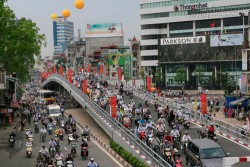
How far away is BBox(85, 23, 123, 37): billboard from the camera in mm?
177000

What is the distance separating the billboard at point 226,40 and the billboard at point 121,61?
1323 inches

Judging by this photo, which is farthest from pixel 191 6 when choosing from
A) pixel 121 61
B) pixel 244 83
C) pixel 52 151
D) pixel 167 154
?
pixel 167 154

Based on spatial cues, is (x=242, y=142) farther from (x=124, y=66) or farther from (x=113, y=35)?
(x=113, y=35)

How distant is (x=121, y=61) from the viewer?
122812 millimetres

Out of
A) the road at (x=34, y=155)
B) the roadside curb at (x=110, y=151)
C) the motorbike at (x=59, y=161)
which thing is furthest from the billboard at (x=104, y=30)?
the motorbike at (x=59, y=161)

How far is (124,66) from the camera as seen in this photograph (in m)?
124

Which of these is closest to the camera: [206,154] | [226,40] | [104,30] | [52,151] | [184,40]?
[206,154]

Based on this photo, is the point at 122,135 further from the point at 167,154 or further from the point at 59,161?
the point at 167,154

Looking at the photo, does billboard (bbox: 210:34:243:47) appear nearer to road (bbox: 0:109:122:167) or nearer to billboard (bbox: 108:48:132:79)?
billboard (bbox: 108:48:132:79)

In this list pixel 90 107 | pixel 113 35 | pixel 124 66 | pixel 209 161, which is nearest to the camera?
pixel 209 161

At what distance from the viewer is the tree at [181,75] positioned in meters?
92.1

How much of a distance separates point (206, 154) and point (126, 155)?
7.42 meters

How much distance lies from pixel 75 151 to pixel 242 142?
10.4 metres

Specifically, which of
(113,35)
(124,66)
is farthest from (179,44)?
(113,35)
